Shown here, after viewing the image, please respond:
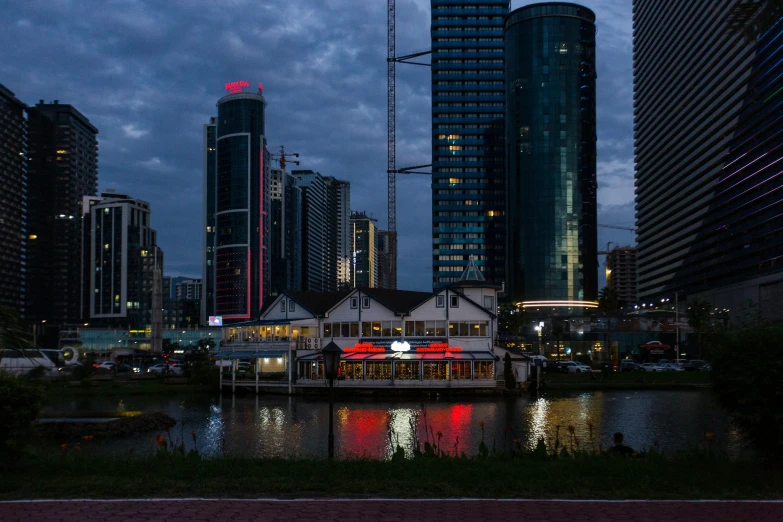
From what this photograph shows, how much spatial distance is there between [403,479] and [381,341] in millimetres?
52640

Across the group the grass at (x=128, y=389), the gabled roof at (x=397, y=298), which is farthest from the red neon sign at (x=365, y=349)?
the grass at (x=128, y=389)

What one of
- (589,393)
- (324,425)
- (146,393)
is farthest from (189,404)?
(589,393)

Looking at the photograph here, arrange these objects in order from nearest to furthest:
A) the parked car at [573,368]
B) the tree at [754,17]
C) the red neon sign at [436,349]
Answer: the tree at [754,17]
the red neon sign at [436,349]
the parked car at [573,368]

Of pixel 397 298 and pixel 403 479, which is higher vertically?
pixel 397 298

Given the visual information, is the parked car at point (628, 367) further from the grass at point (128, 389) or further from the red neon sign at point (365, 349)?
the grass at point (128, 389)

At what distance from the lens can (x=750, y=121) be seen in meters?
145

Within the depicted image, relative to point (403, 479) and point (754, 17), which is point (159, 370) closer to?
point (403, 479)

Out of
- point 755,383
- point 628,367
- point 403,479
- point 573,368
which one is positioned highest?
point 755,383

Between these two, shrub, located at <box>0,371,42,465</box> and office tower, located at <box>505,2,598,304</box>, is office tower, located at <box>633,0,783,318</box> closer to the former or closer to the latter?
office tower, located at <box>505,2,598,304</box>

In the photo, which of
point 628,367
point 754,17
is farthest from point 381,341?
point 754,17

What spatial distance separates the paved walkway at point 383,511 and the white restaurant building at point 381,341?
5025 cm

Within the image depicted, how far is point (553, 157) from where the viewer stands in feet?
609

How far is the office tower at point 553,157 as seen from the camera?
185375mm

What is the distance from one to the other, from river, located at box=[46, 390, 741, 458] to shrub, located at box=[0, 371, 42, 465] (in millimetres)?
10577
